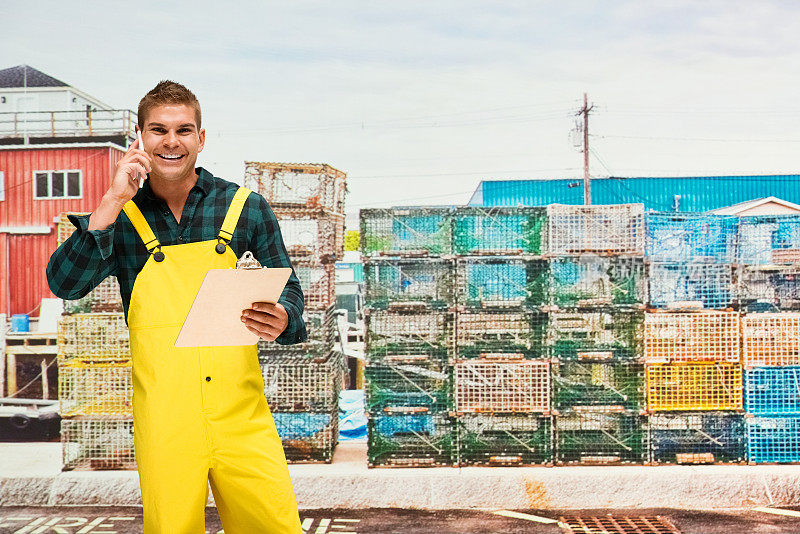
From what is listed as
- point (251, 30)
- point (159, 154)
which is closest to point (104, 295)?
point (251, 30)

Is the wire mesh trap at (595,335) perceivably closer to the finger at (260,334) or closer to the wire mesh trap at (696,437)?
the wire mesh trap at (696,437)

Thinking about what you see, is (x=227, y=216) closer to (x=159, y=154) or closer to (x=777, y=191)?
(x=159, y=154)

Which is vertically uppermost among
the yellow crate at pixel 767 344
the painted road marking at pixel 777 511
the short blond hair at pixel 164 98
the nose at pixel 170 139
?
the short blond hair at pixel 164 98

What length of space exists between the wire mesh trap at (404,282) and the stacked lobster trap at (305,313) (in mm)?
346

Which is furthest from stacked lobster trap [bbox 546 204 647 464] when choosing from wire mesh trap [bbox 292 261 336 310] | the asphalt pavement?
wire mesh trap [bbox 292 261 336 310]

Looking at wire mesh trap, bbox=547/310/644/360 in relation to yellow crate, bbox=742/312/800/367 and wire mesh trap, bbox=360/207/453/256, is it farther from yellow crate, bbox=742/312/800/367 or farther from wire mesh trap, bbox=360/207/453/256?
wire mesh trap, bbox=360/207/453/256

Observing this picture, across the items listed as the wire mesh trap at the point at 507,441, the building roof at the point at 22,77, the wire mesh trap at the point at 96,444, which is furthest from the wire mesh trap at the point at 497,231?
the building roof at the point at 22,77

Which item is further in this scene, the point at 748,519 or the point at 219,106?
the point at 219,106

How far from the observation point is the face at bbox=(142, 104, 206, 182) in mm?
2570

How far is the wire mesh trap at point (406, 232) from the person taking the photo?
6.28 m

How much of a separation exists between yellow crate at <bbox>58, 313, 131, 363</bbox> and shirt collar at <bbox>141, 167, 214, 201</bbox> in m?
3.82

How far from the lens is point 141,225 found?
2.62m

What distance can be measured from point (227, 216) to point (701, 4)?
5197 millimetres

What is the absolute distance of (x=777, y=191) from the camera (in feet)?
22.7
